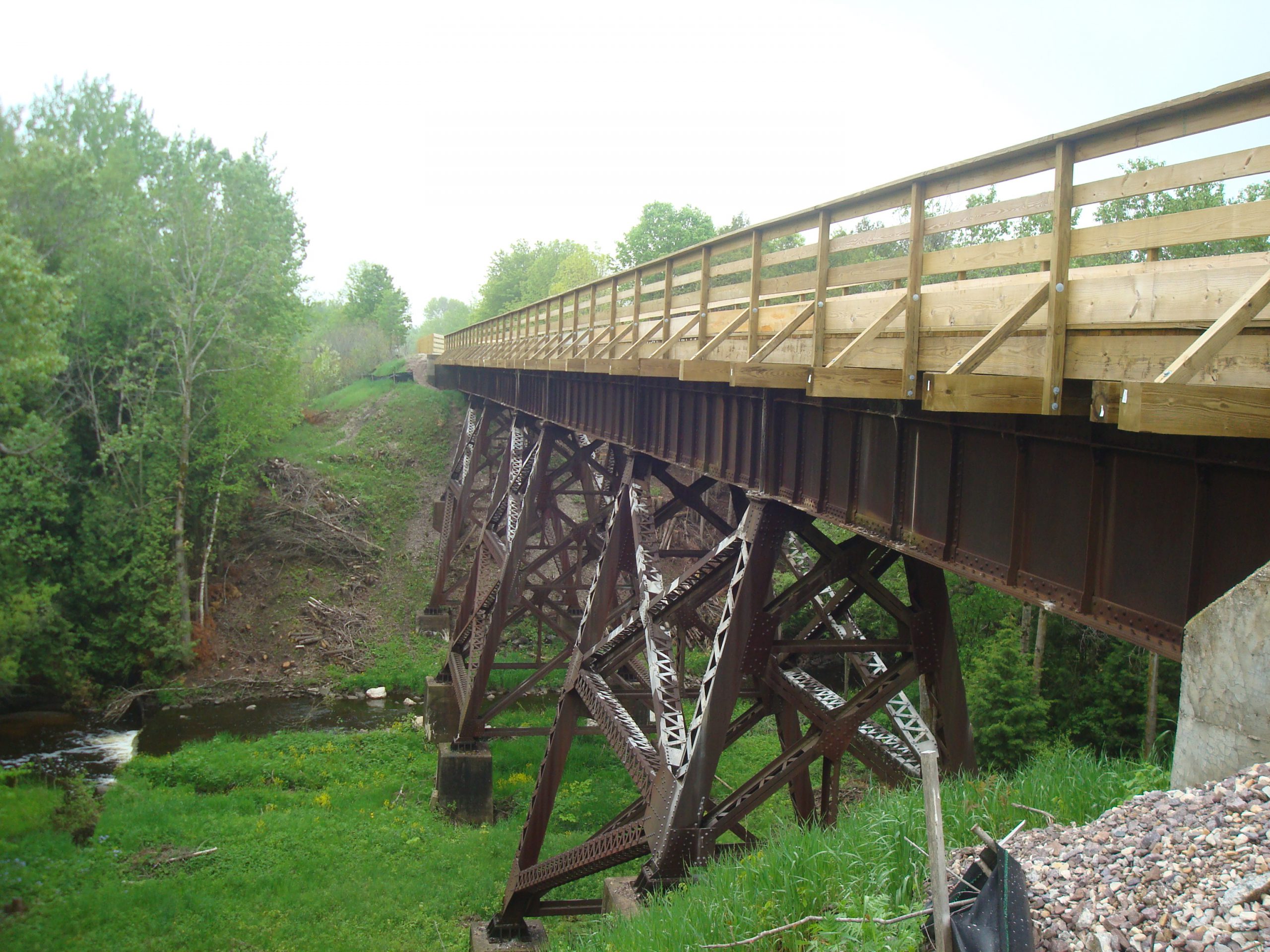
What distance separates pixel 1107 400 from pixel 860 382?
158cm

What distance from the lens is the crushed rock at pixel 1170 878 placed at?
2756mm

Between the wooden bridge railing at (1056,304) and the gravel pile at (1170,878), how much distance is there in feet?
4.24

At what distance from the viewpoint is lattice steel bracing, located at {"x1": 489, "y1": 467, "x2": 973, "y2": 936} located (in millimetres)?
6367

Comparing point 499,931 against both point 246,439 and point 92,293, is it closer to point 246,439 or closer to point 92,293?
point 246,439

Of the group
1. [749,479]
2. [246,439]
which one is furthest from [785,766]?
[246,439]

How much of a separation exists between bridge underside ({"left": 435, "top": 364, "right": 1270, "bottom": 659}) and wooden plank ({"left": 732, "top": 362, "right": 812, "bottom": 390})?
43 centimetres

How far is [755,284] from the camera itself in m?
6.42

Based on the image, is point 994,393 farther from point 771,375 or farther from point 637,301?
point 637,301

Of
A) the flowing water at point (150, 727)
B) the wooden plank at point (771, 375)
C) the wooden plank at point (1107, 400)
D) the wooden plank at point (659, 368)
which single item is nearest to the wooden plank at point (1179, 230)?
the wooden plank at point (1107, 400)

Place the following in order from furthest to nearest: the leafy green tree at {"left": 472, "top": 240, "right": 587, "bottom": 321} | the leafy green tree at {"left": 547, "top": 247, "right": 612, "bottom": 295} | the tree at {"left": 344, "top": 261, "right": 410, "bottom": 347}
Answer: the leafy green tree at {"left": 472, "top": 240, "right": 587, "bottom": 321} → the leafy green tree at {"left": 547, "top": 247, "right": 612, "bottom": 295} → the tree at {"left": 344, "top": 261, "right": 410, "bottom": 347}

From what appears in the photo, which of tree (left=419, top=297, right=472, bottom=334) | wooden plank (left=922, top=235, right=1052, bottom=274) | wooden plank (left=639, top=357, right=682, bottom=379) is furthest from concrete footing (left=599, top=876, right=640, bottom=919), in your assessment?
tree (left=419, top=297, right=472, bottom=334)

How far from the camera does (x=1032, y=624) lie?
1789 centimetres

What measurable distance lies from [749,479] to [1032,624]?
13.1m

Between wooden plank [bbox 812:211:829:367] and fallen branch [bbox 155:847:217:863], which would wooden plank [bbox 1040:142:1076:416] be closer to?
wooden plank [bbox 812:211:829:367]
